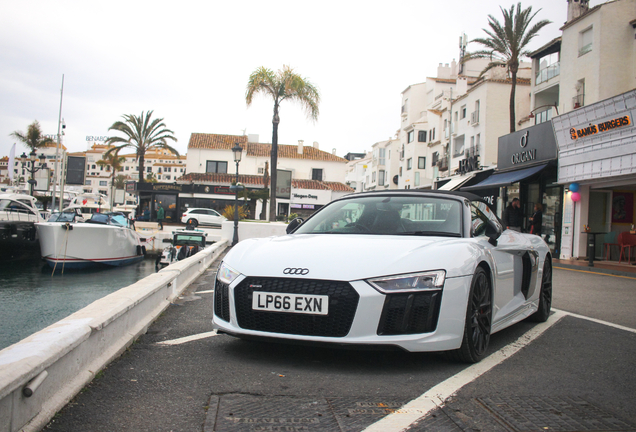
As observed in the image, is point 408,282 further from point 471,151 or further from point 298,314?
point 471,151

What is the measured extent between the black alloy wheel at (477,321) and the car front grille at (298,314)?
0.87 metres

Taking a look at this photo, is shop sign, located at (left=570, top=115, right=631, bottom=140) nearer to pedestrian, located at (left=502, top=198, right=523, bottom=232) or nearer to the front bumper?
pedestrian, located at (left=502, top=198, right=523, bottom=232)

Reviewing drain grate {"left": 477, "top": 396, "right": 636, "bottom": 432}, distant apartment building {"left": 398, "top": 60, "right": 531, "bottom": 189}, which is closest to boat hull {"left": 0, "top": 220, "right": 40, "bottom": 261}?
distant apartment building {"left": 398, "top": 60, "right": 531, "bottom": 189}

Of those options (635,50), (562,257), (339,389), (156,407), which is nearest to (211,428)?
(156,407)

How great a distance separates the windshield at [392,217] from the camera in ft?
14.7

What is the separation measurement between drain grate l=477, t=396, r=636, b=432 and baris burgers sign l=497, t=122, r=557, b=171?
19276 millimetres

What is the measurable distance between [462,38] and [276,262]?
62664 millimetres

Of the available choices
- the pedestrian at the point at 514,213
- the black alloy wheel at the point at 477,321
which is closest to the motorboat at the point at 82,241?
the pedestrian at the point at 514,213

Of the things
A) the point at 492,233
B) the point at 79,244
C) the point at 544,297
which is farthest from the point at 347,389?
the point at 79,244

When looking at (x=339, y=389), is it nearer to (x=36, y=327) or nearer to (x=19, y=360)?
(x=19, y=360)

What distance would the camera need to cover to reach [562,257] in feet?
64.5

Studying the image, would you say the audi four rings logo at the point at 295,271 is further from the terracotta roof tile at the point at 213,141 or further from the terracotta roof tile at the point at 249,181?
the terracotta roof tile at the point at 213,141

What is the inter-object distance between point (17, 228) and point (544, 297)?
75.1 feet

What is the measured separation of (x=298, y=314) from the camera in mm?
3541
